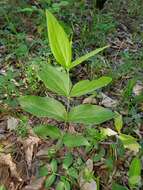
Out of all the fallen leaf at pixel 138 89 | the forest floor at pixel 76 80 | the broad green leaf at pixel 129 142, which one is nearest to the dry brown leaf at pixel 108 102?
the forest floor at pixel 76 80

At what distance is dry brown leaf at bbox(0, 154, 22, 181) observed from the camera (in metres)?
2.02

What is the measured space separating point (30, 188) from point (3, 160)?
0.23 m

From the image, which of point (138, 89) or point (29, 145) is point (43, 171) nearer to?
point (29, 145)

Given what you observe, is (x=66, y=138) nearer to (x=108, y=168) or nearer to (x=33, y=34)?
(x=108, y=168)

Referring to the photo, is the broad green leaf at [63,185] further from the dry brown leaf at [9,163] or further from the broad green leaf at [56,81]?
the broad green leaf at [56,81]

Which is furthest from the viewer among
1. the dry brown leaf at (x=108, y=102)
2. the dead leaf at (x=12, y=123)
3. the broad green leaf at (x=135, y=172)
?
the dry brown leaf at (x=108, y=102)

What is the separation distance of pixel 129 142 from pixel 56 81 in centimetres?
68

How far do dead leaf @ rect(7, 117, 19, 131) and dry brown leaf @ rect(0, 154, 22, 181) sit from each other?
21cm

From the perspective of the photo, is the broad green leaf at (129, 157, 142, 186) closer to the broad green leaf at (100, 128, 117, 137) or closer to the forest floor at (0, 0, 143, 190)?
the forest floor at (0, 0, 143, 190)

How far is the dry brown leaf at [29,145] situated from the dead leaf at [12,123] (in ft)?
0.43

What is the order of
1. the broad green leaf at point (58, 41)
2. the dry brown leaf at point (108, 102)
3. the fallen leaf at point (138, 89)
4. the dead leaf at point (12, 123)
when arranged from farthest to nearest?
the fallen leaf at point (138, 89)
the dry brown leaf at point (108, 102)
the dead leaf at point (12, 123)
the broad green leaf at point (58, 41)

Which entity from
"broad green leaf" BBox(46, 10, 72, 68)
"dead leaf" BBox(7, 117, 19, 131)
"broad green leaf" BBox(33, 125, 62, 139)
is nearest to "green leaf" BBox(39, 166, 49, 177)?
"broad green leaf" BBox(33, 125, 62, 139)

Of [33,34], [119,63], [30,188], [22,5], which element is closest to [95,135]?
[30,188]

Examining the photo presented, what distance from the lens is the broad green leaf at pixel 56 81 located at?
66.2 inches
